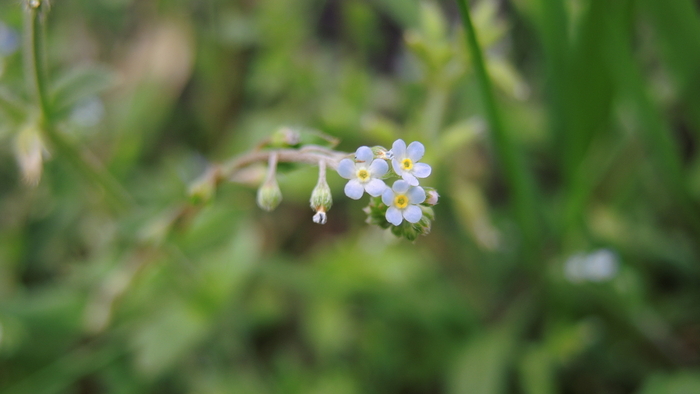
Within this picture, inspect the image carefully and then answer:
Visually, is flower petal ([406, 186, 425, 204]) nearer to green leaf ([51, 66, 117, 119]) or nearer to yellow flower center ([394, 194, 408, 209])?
yellow flower center ([394, 194, 408, 209])

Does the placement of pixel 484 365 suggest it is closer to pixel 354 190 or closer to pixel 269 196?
pixel 269 196

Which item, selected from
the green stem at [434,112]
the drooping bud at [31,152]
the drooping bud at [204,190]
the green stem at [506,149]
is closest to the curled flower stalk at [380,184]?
the drooping bud at [204,190]

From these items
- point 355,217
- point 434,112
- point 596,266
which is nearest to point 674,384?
point 596,266

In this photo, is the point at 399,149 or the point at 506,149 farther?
the point at 506,149

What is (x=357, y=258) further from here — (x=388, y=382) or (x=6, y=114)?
(x=6, y=114)

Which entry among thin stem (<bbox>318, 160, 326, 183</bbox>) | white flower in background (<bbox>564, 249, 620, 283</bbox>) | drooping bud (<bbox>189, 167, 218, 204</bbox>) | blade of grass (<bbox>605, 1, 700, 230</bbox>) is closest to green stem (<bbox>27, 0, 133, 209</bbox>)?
drooping bud (<bbox>189, 167, 218, 204</bbox>)

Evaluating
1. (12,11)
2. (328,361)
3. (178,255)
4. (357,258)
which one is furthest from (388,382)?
(12,11)
